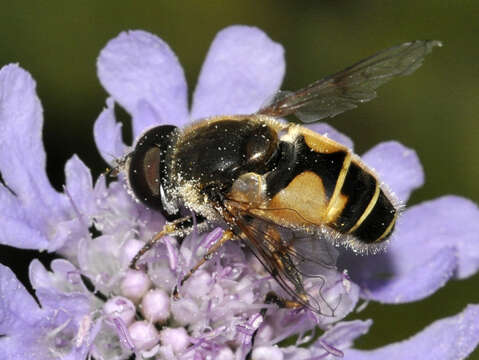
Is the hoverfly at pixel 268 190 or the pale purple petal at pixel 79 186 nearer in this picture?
the hoverfly at pixel 268 190

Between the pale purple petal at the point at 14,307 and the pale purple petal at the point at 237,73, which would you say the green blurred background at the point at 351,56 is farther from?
the pale purple petal at the point at 14,307

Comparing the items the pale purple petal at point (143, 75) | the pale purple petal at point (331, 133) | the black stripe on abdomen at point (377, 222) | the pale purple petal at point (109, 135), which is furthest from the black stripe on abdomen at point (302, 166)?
the pale purple petal at point (143, 75)

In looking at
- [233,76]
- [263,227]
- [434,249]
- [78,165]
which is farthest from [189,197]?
[434,249]

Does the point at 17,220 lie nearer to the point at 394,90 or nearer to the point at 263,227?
the point at 263,227

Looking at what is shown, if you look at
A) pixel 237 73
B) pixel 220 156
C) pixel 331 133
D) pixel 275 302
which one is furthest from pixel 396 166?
pixel 220 156

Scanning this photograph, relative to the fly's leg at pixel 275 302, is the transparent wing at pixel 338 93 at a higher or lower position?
higher

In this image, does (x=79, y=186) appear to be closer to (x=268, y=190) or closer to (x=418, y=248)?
(x=268, y=190)

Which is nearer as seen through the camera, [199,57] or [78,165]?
[78,165]
